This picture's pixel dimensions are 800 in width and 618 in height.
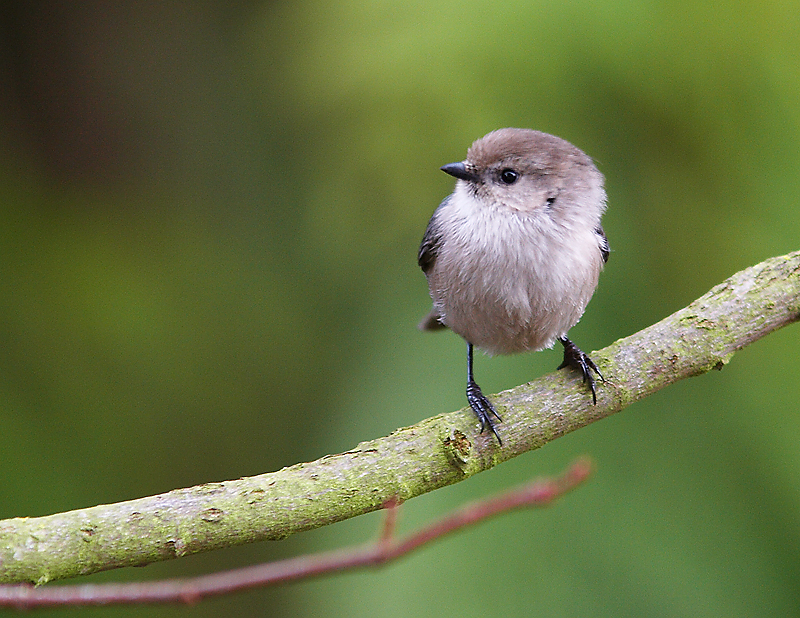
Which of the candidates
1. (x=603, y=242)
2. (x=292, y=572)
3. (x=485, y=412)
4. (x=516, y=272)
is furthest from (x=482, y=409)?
(x=292, y=572)

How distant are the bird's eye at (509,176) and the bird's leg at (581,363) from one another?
1.50 ft

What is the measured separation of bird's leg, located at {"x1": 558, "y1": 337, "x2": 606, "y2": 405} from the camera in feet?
6.39

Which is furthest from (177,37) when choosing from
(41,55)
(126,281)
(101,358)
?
(101,358)

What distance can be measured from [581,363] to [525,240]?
0.35 meters

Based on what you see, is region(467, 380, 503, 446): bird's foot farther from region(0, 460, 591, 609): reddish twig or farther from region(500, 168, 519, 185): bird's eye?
region(0, 460, 591, 609): reddish twig

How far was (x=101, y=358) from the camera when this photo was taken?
2664mm

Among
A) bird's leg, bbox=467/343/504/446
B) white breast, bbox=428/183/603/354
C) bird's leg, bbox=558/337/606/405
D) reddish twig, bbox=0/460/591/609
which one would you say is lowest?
bird's leg, bbox=467/343/504/446

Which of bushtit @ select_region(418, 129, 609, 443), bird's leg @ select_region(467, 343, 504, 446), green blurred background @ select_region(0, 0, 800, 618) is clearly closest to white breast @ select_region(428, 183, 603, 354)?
bushtit @ select_region(418, 129, 609, 443)

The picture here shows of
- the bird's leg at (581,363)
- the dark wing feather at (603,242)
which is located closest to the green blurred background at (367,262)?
the dark wing feather at (603,242)

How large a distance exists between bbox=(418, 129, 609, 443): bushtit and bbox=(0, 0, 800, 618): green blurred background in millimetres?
99

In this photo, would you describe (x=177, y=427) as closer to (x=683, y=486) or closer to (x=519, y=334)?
(x=519, y=334)

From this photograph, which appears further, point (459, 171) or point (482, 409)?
point (459, 171)

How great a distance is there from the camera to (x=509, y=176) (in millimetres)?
2176

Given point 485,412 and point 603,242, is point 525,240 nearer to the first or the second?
point 603,242
